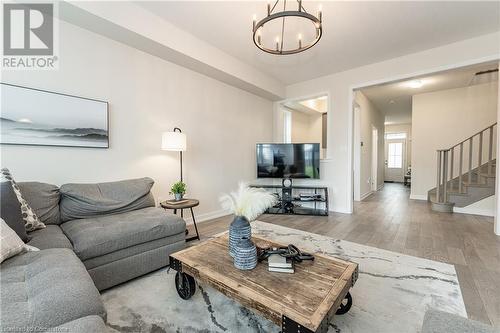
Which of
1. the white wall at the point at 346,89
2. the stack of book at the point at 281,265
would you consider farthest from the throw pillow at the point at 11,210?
the white wall at the point at 346,89

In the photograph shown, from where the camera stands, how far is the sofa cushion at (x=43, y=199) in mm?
1958

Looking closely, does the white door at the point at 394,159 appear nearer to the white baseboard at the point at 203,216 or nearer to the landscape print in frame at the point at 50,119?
the white baseboard at the point at 203,216

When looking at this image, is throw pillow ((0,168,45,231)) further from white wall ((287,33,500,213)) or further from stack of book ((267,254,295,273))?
white wall ((287,33,500,213))

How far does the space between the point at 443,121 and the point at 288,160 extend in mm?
4211

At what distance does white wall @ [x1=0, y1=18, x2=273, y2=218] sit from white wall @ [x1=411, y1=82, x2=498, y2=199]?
4528 mm

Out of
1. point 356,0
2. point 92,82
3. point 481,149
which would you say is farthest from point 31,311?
point 481,149

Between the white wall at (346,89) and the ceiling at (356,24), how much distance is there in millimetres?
182

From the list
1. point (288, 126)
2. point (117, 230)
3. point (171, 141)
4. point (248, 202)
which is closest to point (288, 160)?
point (288, 126)

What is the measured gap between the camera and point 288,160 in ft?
14.7

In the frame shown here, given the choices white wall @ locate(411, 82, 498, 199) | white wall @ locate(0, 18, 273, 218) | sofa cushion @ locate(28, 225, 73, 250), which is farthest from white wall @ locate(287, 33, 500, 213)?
sofa cushion @ locate(28, 225, 73, 250)

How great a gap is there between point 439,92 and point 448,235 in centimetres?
413

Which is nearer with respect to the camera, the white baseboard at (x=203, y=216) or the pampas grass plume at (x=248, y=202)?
the pampas grass plume at (x=248, y=202)

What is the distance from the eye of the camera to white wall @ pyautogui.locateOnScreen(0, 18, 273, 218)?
7.66 feet

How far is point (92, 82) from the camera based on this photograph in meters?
2.56
